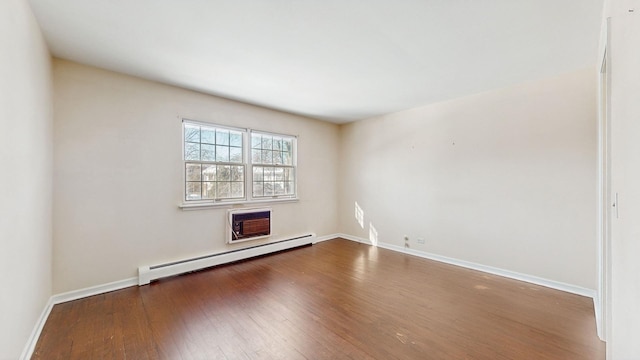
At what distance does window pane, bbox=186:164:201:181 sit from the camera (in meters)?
3.72

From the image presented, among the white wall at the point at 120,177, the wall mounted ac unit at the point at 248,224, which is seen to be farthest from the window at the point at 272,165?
the white wall at the point at 120,177

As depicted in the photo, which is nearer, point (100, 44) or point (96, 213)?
point (100, 44)

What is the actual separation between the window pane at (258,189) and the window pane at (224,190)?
47 cm

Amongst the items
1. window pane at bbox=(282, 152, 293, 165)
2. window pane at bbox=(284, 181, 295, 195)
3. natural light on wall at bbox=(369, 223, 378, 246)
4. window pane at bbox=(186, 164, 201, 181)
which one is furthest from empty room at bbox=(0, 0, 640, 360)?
natural light on wall at bbox=(369, 223, 378, 246)

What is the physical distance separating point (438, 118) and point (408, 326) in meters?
3.32

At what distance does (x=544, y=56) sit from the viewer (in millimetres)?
2664

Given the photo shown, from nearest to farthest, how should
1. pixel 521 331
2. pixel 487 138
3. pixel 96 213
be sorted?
1. pixel 521 331
2. pixel 96 213
3. pixel 487 138

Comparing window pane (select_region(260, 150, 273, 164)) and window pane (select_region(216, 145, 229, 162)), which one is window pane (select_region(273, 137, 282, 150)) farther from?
window pane (select_region(216, 145, 229, 162))

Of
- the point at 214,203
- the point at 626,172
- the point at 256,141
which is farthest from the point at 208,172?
the point at 626,172

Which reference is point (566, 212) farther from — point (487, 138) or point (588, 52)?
point (588, 52)

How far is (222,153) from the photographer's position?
4086 mm

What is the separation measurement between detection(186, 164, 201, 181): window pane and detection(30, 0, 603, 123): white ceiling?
1.17m

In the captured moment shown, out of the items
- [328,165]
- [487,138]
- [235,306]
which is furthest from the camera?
[328,165]

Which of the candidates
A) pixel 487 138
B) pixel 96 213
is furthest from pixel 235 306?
pixel 487 138
